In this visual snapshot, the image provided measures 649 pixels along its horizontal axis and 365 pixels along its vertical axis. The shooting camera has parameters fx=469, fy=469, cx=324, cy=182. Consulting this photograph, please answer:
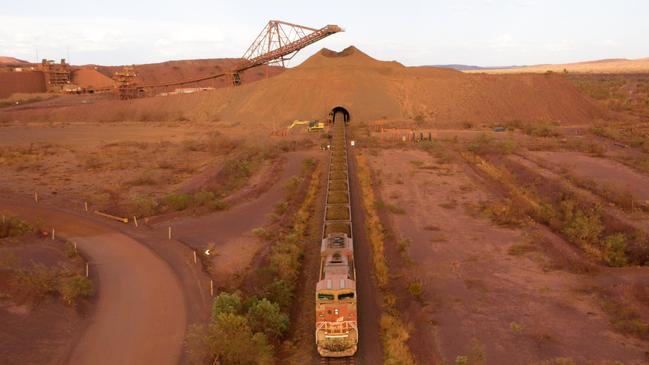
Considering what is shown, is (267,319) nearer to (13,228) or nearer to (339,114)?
(13,228)

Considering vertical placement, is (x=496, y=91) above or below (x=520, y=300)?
above

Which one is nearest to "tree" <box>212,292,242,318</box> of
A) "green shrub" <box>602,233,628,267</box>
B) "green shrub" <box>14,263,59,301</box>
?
"green shrub" <box>14,263,59,301</box>

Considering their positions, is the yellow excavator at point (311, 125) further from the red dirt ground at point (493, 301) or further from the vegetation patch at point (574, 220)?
the red dirt ground at point (493, 301)

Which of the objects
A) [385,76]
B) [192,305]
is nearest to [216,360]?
[192,305]

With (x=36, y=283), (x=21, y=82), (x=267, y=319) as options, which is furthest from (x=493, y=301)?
(x=21, y=82)

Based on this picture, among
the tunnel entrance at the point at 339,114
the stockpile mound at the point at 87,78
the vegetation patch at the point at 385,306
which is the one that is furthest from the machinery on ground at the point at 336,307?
the stockpile mound at the point at 87,78

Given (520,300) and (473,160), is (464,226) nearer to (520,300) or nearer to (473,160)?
(520,300)
